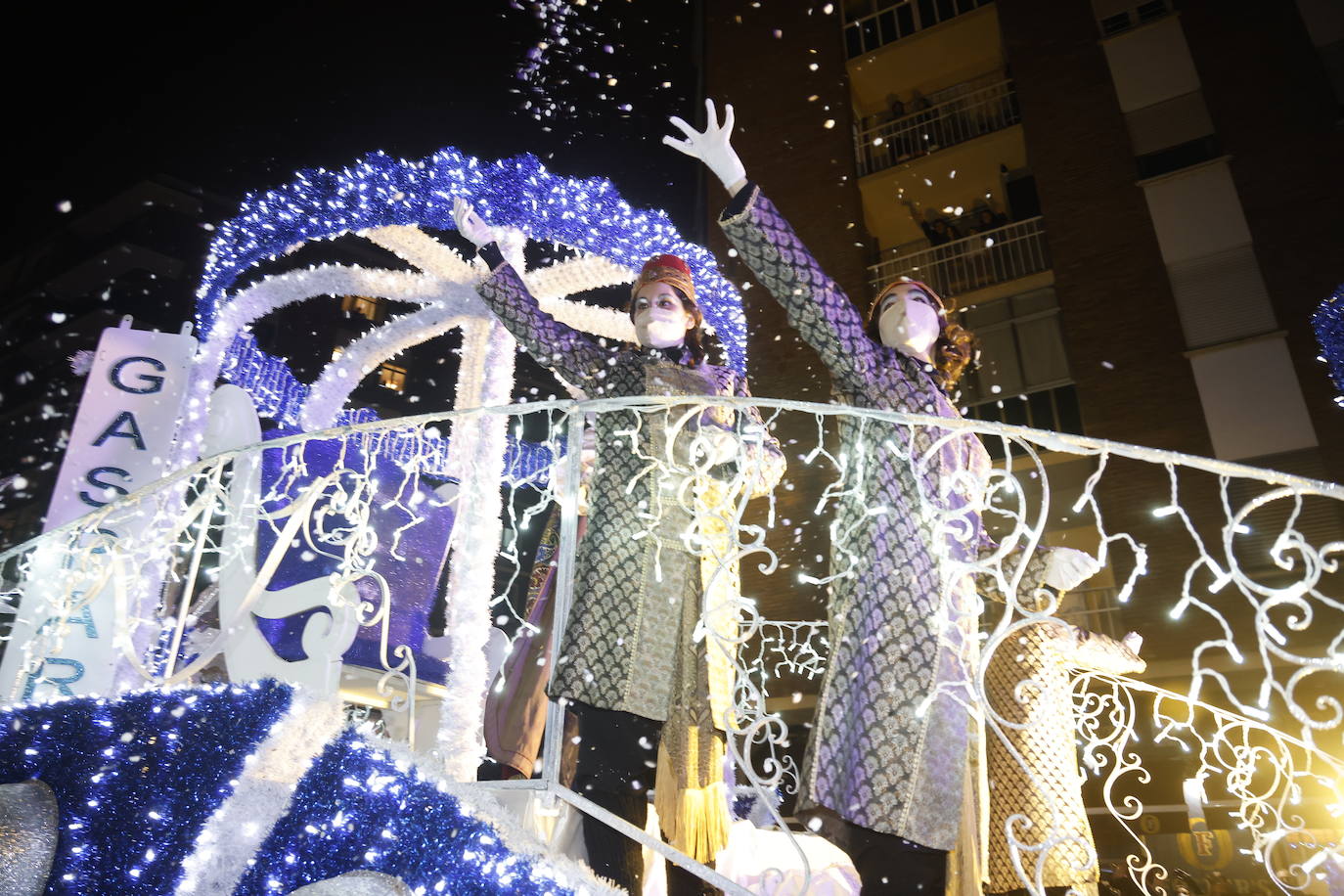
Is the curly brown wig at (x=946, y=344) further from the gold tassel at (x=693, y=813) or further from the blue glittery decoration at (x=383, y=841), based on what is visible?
the blue glittery decoration at (x=383, y=841)

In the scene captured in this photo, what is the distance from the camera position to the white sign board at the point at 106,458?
14.5 feet

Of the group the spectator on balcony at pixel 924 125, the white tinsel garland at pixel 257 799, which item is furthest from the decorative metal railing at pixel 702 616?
the spectator on balcony at pixel 924 125

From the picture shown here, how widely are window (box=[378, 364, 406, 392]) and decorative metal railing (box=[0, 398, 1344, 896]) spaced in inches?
671

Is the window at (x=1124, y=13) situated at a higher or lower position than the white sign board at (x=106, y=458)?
higher

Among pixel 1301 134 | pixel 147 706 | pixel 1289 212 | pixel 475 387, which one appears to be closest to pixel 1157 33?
pixel 1301 134

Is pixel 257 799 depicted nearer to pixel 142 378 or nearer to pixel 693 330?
pixel 693 330

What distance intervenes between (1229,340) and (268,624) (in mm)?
10263

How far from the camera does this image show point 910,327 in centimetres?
273

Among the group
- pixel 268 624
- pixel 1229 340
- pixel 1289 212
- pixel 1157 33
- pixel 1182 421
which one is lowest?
pixel 268 624

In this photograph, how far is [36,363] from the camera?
24.8 metres

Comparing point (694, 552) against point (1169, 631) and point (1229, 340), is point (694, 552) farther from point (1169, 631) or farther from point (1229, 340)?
point (1229, 340)

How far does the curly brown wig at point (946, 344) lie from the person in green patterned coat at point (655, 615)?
0.56 m

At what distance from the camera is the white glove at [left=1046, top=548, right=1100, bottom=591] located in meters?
2.61

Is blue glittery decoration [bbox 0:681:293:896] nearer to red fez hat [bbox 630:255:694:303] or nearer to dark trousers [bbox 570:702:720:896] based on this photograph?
dark trousers [bbox 570:702:720:896]
